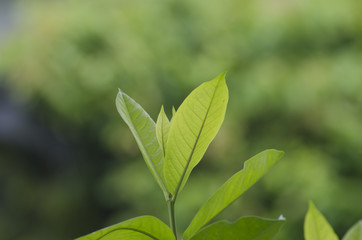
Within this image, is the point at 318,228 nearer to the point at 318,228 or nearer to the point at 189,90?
the point at 318,228

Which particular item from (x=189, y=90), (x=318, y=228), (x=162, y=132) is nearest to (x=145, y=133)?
(x=162, y=132)

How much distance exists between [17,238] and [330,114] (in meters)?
2.39

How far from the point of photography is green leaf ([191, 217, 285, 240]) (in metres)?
0.28

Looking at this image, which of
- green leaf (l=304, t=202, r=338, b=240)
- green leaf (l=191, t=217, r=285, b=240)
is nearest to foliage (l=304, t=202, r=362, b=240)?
green leaf (l=304, t=202, r=338, b=240)

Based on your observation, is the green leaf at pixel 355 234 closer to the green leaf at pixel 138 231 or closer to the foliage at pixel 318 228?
the foliage at pixel 318 228

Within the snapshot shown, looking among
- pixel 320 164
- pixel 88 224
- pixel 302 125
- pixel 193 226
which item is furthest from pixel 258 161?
pixel 88 224

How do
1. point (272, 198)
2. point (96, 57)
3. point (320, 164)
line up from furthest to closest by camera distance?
point (96, 57) < point (272, 198) < point (320, 164)

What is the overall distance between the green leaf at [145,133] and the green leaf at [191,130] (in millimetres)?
11

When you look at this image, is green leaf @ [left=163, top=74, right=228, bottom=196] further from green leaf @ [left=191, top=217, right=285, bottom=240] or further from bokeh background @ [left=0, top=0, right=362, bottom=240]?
bokeh background @ [left=0, top=0, right=362, bottom=240]

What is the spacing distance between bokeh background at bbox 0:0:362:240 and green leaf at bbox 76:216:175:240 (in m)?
2.48

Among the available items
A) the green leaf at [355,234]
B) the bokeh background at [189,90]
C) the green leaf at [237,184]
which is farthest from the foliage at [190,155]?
the bokeh background at [189,90]

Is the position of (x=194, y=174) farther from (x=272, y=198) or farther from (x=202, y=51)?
(x=202, y=51)

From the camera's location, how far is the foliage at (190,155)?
0.30 meters

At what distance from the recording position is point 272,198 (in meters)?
2.94
